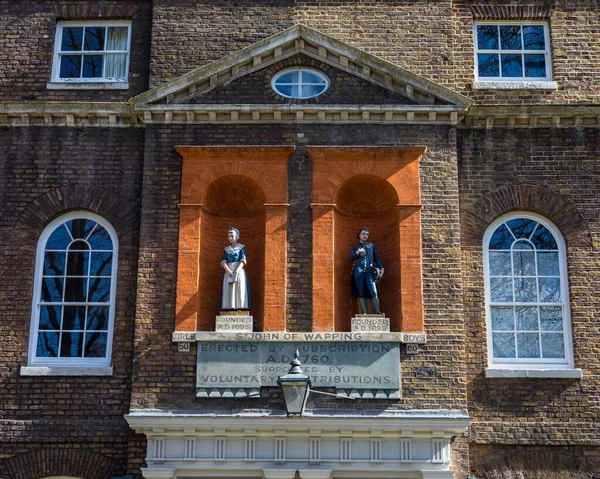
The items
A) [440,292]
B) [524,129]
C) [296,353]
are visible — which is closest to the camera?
[296,353]

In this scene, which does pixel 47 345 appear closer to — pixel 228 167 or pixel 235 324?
pixel 235 324

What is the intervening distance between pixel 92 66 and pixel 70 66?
0.40 meters

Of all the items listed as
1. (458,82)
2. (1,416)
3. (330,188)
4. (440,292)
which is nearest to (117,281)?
(1,416)

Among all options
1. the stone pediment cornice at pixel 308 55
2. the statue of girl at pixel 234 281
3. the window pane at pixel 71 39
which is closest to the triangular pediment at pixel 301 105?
the stone pediment cornice at pixel 308 55

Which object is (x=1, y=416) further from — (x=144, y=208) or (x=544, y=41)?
(x=544, y=41)

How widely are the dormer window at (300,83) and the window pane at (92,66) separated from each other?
3.21 meters

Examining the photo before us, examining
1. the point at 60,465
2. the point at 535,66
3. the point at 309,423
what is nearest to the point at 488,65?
the point at 535,66

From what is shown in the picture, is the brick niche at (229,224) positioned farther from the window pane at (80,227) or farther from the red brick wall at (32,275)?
the window pane at (80,227)

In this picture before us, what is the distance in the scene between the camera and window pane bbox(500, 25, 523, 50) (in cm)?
1780

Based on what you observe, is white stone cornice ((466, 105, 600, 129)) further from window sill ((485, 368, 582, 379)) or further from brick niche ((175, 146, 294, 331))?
window sill ((485, 368, 582, 379))

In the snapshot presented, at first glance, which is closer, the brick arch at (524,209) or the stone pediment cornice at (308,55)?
the brick arch at (524,209)

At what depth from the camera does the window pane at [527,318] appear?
53.1ft

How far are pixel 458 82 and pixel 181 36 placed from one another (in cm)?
490

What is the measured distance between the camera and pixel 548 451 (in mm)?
15398
